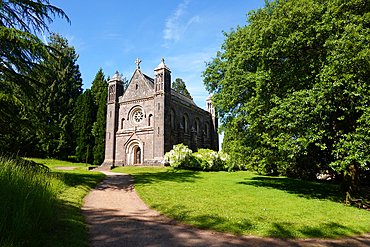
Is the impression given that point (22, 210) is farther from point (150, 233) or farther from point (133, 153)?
point (133, 153)

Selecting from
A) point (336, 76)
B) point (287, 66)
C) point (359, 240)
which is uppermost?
point (287, 66)

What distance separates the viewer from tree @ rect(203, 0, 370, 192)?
873 centimetres

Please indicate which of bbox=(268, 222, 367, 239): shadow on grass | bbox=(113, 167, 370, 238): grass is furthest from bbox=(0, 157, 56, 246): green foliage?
bbox=(268, 222, 367, 239): shadow on grass

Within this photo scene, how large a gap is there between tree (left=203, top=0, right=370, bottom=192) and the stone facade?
12881 mm

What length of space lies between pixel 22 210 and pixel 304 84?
1216 centimetres

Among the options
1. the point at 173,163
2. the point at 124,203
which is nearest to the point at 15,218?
the point at 124,203

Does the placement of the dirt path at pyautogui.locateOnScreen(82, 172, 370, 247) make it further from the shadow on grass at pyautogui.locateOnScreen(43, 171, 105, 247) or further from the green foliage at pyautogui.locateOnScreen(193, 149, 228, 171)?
the green foliage at pyautogui.locateOnScreen(193, 149, 228, 171)

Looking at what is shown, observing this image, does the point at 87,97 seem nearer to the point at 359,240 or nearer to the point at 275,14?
the point at 275,14

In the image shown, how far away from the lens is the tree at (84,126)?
110ft

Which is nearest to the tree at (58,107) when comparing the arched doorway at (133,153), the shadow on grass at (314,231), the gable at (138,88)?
the arched doorway at (133,153)

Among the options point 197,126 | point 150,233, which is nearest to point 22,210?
point 150,233

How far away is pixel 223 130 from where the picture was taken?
14.5 meters

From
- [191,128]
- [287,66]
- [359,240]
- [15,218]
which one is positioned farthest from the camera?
[191,128]

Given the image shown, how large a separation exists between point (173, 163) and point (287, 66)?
15.4 metres
